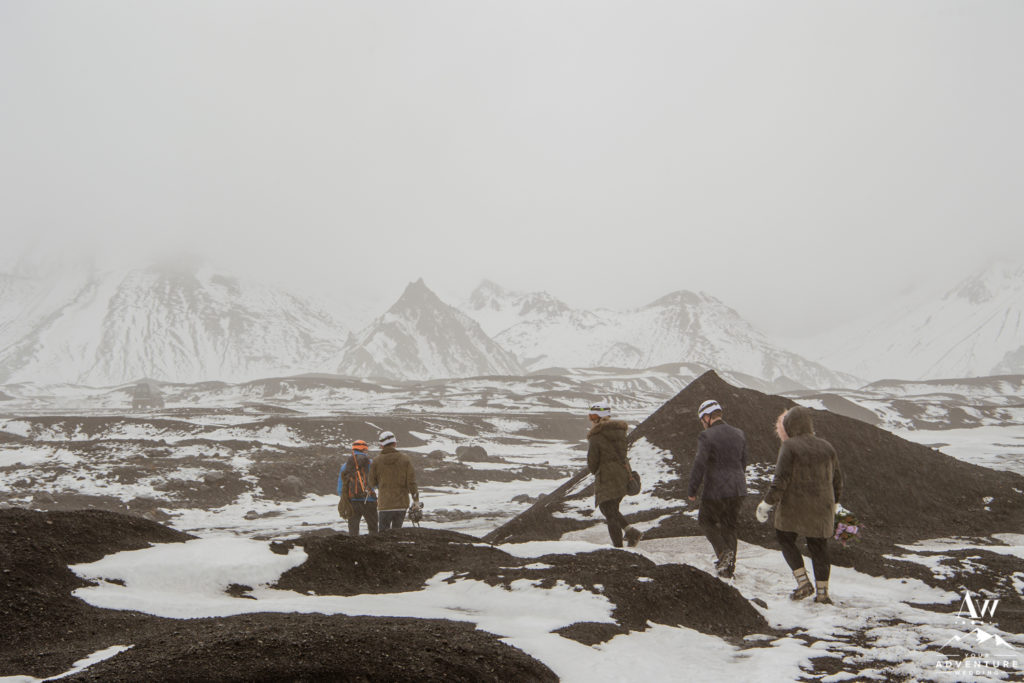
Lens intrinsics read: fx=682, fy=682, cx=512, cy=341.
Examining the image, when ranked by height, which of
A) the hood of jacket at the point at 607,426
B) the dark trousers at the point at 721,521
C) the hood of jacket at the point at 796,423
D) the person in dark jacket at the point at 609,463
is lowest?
the dark trousers at the point at 721,521

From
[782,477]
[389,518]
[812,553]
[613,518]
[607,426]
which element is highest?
[607,426]

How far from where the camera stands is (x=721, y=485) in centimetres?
916

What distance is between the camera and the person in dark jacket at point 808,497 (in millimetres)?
8227

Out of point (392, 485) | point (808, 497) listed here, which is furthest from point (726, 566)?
point (392, 485)

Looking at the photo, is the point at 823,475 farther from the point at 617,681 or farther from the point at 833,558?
the point at 617,681

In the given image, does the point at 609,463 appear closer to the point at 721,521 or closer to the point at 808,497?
the point at 721,521

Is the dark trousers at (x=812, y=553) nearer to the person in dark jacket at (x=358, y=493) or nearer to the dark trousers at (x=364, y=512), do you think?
the person in dark jacket at (x=358, y=493)

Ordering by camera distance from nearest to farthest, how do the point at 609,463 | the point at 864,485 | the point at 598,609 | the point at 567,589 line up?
the point at 598,609 < the point at 567,589 < the point at 609,463 < the point at 864,485

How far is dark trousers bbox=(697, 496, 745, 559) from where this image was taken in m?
9.25

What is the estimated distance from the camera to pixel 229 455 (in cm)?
4312

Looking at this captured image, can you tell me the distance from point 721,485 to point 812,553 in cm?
135

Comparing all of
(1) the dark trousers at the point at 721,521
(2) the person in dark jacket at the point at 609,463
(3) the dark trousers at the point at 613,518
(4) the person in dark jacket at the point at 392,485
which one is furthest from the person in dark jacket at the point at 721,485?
(4) the person in dark jacket at the point at 392,485

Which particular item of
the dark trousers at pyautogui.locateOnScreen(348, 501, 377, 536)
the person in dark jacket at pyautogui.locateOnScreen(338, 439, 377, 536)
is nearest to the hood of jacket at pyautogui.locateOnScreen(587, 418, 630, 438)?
the person in dark jacket at pyautogui.locateOnScreen(338, 439, 377, 536)

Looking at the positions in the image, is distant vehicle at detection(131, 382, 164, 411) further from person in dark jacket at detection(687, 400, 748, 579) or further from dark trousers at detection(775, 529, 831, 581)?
dark trousers at detection(775, 529, 831, 581)
